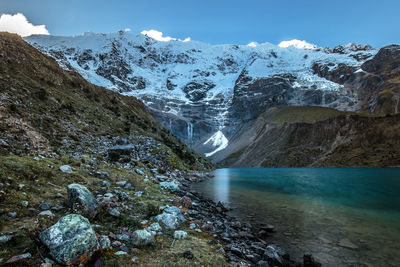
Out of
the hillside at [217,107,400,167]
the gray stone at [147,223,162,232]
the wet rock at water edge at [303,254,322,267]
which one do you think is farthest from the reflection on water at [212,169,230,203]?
the hillside at [217,107,400,167]

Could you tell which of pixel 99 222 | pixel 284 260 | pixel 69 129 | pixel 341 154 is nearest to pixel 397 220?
pixel 284 260

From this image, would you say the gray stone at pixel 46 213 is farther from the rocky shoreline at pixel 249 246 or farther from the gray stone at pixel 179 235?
the rocky shoreline at pixel 249 246

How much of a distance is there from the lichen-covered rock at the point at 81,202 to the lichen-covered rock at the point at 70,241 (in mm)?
2274

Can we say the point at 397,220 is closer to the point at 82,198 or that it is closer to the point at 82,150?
the point at 82,198

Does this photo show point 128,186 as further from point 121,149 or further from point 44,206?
point 121,149

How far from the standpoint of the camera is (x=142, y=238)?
7.73 meters

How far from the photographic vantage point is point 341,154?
4700 inches

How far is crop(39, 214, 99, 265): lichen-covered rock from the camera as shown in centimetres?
541

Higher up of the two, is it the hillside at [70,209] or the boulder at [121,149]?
the boulder at [121,149]

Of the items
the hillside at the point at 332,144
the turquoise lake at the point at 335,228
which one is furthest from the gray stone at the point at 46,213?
the hillside at the point at 332,144

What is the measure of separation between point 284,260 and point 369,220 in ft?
41.2

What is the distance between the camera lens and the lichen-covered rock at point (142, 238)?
Result: 7.58 m

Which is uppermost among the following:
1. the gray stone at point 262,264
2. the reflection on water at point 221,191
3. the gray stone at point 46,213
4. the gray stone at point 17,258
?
the gray stone at point 46,213

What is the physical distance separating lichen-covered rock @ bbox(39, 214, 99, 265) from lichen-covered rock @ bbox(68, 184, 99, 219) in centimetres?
227
